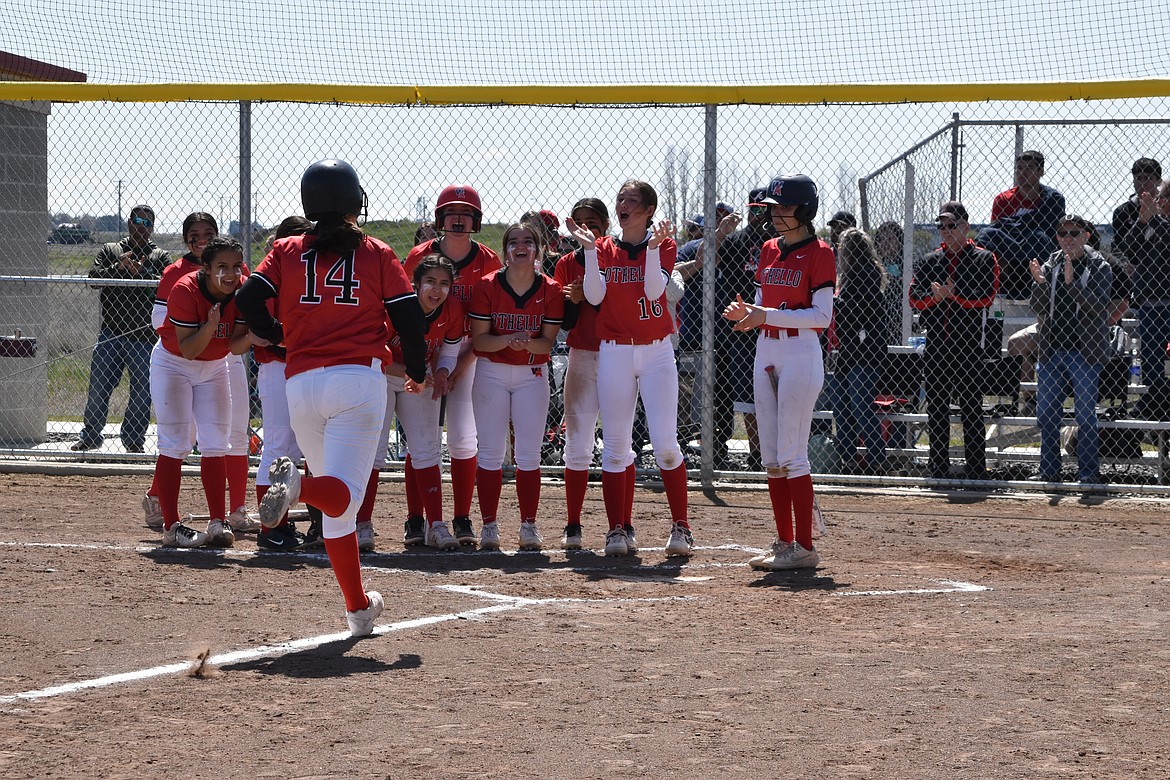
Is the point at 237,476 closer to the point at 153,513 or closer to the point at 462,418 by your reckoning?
the point at 153,513

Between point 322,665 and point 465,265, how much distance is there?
130 inches

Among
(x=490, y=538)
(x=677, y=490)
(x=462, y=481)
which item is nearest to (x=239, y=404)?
(x=462, y=481)

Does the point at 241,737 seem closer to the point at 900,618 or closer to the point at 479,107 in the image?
the point at 900,618

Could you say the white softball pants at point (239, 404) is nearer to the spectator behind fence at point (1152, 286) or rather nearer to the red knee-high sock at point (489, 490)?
the red knee-high sock at point (489, 490)

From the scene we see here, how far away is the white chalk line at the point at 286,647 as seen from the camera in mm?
4441

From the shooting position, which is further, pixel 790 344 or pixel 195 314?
pixel 195 314

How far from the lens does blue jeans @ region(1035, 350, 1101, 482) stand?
9.62m

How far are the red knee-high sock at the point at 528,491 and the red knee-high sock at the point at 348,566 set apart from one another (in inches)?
96.3

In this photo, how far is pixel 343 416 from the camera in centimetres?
525

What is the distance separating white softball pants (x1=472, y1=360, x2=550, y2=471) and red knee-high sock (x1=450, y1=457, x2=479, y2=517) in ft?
0.28

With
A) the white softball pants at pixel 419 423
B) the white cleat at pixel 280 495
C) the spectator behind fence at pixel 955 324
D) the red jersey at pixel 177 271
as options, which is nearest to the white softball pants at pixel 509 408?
the white softball pants at pixel 419 423

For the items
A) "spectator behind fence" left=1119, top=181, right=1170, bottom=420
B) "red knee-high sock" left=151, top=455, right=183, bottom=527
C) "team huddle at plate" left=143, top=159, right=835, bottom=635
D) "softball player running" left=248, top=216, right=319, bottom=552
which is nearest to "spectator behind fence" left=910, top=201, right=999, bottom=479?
"spectator behind fence" left=1119, top=181, right=1170, bottom=420

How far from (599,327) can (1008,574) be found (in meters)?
2.47

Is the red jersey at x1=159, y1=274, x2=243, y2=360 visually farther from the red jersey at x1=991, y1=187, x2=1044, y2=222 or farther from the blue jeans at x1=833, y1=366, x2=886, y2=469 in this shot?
the red jersey at x1=991, y1=187, x2=1044, y2=222
